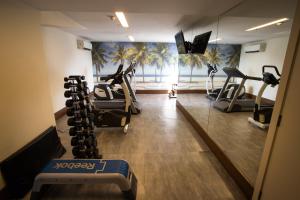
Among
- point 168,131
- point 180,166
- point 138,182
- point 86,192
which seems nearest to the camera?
point 86,192

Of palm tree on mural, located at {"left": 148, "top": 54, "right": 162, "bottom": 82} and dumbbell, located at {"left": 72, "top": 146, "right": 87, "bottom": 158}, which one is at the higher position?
palm tree on mural, located at {"left": 148, "top": 54, "right": 162, "bottom": 82}

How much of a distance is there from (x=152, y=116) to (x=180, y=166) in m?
2.32

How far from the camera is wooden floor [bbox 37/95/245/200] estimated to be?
6.47 feet

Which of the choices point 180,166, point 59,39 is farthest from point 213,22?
point 59,39

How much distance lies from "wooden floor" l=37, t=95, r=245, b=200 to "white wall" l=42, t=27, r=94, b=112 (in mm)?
745

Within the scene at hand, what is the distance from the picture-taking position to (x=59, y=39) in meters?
4.50

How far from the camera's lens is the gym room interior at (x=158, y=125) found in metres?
1.59

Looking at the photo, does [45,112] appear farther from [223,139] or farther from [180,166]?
[223,139]

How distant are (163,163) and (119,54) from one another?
234 inches

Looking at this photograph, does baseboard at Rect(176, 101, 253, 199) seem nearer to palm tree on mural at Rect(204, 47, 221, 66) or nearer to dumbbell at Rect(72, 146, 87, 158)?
palm tree on mural at Rect(204, 47, 221, 66)

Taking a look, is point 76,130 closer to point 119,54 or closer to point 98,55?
point 119,54

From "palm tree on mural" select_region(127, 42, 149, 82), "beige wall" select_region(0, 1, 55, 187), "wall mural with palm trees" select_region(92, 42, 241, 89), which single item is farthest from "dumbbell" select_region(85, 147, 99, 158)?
"palm tree on mural" select_region(127, 42, 149, 82)

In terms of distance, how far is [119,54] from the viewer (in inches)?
292

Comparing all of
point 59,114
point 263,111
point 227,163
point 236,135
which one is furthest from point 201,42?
point 59,114
